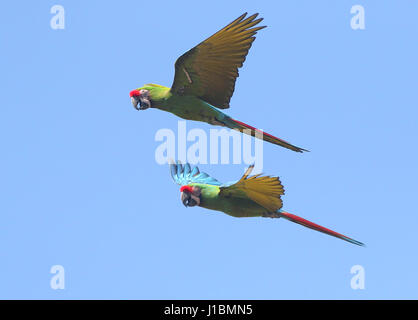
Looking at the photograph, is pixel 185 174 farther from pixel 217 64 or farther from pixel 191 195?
pixel 217 64

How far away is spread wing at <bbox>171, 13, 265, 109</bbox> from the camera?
9539 mm

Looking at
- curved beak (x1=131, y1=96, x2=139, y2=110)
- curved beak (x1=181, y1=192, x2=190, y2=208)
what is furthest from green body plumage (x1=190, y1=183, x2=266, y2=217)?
curved beak (x1=131, y1=96, x2=139, y2=110)

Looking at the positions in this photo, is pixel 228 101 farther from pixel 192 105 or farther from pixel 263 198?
pixel 263 198

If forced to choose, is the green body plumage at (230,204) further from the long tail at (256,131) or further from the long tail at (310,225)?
the long tail at (256,131)

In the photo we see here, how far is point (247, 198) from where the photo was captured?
8.98m

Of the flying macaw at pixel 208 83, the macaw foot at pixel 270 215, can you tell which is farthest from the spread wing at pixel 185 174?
the macaw foot at pixel 270 215

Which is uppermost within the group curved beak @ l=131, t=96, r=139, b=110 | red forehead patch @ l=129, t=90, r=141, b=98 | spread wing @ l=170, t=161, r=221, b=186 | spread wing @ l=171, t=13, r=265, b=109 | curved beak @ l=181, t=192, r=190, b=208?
spread wing @ l=171, t=13, r=265, b=109

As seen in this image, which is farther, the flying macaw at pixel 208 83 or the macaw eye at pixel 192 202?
the flying macaw at pixel 208 83

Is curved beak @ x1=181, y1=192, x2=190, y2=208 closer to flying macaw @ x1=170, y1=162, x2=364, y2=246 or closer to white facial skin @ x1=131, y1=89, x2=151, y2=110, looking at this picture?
flying macaw @ x1=170, y1=162, x2=364, y2=246

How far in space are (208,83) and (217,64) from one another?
25 cm

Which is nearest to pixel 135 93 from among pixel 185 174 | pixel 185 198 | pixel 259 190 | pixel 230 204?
pixel 185 174

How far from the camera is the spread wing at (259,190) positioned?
8.66 meters

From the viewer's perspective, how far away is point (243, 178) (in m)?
8.67
